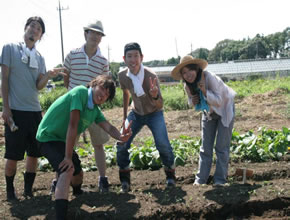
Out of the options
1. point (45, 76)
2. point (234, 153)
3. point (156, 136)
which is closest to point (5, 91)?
point (45, 76)

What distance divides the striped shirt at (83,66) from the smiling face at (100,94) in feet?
2.93

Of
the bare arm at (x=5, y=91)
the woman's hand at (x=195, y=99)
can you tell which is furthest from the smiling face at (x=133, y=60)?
the bare arm at (x=5, y=91)

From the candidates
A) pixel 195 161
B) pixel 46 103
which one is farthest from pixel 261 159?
pixel 46 103

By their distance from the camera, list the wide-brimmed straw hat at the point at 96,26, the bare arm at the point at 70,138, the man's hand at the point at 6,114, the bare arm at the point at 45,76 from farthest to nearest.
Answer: the wide-brimmed straw hat at the point at 96,26 < the bare arm at the point at 45,76 < the man's hand at the point at 6,114 < the bare arm at the point at 70,138

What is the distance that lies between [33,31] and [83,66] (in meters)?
0.65

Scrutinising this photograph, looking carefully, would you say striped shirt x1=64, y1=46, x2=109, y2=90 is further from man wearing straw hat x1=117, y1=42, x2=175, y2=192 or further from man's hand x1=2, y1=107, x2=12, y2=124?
man's hand x1=2, y1=107, x2=12, y2=124

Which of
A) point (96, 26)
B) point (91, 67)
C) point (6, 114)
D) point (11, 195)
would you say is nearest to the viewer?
point (6, 114)

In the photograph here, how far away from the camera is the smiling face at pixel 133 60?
3.74 m

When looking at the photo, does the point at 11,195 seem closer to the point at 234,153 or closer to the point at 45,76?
the point at 45,76

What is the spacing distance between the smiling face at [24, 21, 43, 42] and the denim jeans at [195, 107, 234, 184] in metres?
2.13

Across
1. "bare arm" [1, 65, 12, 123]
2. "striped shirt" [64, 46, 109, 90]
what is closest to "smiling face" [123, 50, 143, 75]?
"striped shirt" [64, 46, 109, 90]

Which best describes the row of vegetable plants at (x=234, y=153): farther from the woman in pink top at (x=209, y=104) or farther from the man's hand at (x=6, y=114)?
the man's hand at (x=6, y=114)

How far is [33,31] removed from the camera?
145 inches

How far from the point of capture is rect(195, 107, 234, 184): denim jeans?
3.92 metres
